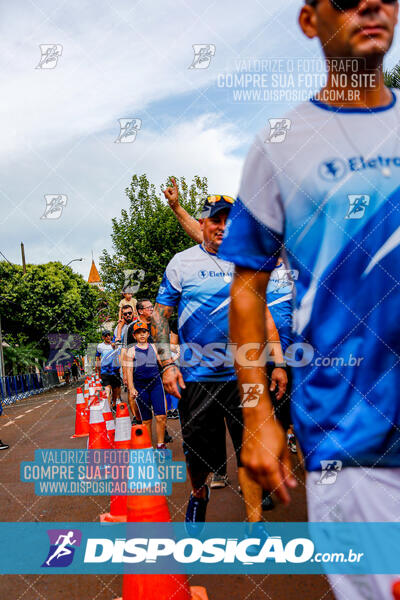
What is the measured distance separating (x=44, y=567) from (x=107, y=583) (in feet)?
1.80

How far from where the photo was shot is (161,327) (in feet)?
14.9

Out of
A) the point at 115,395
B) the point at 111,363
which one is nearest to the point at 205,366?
the point at 111,363

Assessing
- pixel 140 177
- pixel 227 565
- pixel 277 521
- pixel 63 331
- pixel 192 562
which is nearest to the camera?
pixel 192 562

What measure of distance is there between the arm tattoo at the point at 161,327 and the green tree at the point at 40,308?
4066 centimetres

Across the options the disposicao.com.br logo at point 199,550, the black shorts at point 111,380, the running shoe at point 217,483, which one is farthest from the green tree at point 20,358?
the disposicao.com.br logo at point 199,550

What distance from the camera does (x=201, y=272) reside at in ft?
13.3

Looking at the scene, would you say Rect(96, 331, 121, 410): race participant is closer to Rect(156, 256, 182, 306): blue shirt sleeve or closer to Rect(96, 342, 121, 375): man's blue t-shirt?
Rect(96, 342, 121, 375): man's blue t-shirt

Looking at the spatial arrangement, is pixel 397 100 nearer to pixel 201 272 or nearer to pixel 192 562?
pixel 201 272

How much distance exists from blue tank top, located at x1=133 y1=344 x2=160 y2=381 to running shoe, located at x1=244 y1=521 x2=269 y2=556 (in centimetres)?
390

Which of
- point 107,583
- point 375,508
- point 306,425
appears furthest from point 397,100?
point 107,583

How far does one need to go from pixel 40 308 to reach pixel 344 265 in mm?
49787

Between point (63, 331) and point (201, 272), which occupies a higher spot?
point (201, 272)

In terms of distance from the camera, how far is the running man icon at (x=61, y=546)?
4023 mm

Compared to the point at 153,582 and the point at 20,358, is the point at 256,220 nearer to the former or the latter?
the point at 153,582
